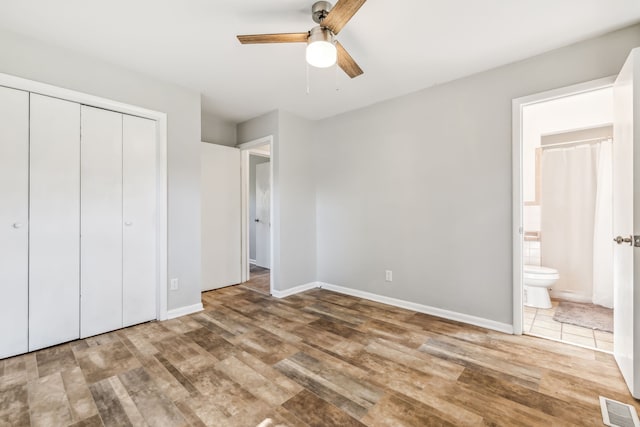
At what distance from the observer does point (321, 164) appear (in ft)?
14.0

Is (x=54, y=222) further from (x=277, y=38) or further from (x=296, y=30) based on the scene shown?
(x=296, y=30)

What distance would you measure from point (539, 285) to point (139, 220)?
4.59 m

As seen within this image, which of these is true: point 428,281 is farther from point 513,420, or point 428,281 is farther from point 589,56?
point 589,56

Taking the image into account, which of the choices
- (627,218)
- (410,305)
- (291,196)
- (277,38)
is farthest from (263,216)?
(627,218)

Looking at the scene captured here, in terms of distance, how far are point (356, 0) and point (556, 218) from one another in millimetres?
3976

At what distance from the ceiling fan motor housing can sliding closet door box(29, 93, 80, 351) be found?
7.44 ft

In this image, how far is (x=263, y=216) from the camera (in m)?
5.72

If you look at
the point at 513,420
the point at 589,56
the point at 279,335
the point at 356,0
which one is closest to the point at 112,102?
the point at 356,0

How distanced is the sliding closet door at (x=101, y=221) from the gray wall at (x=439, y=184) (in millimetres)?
2552

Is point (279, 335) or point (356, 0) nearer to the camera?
point (356, 0)

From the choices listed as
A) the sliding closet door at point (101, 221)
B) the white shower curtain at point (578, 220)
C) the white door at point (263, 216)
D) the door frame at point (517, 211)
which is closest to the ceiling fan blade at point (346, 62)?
the door frame at point (517, 211)

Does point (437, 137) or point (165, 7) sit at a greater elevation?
point (165, 7)

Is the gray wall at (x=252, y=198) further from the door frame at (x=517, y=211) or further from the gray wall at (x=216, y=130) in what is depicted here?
the door frame at (x=517, y=211)

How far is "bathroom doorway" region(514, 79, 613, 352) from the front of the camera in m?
3.29
